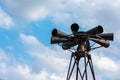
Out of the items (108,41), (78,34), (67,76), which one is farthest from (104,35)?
(67,76)

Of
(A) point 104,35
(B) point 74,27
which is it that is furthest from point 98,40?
(B) point 74,27

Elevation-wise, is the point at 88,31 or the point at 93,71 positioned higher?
the point at 88,31

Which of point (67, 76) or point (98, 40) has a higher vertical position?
point (98, 40)

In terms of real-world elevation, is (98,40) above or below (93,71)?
above

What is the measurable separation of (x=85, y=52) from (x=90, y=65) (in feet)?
3.69

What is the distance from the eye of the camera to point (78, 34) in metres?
24.6

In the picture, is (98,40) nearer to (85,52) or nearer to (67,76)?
(85,52)

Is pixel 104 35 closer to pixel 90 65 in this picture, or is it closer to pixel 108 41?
pixel 108 41

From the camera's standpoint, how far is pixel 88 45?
2517 cm

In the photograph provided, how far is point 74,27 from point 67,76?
3.80 metres

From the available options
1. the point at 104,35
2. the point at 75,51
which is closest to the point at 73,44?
the point at 75,51

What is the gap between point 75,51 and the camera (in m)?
25.0

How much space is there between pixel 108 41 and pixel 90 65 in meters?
2.21

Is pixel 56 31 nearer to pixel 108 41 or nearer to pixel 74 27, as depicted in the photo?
pixel 74 27
